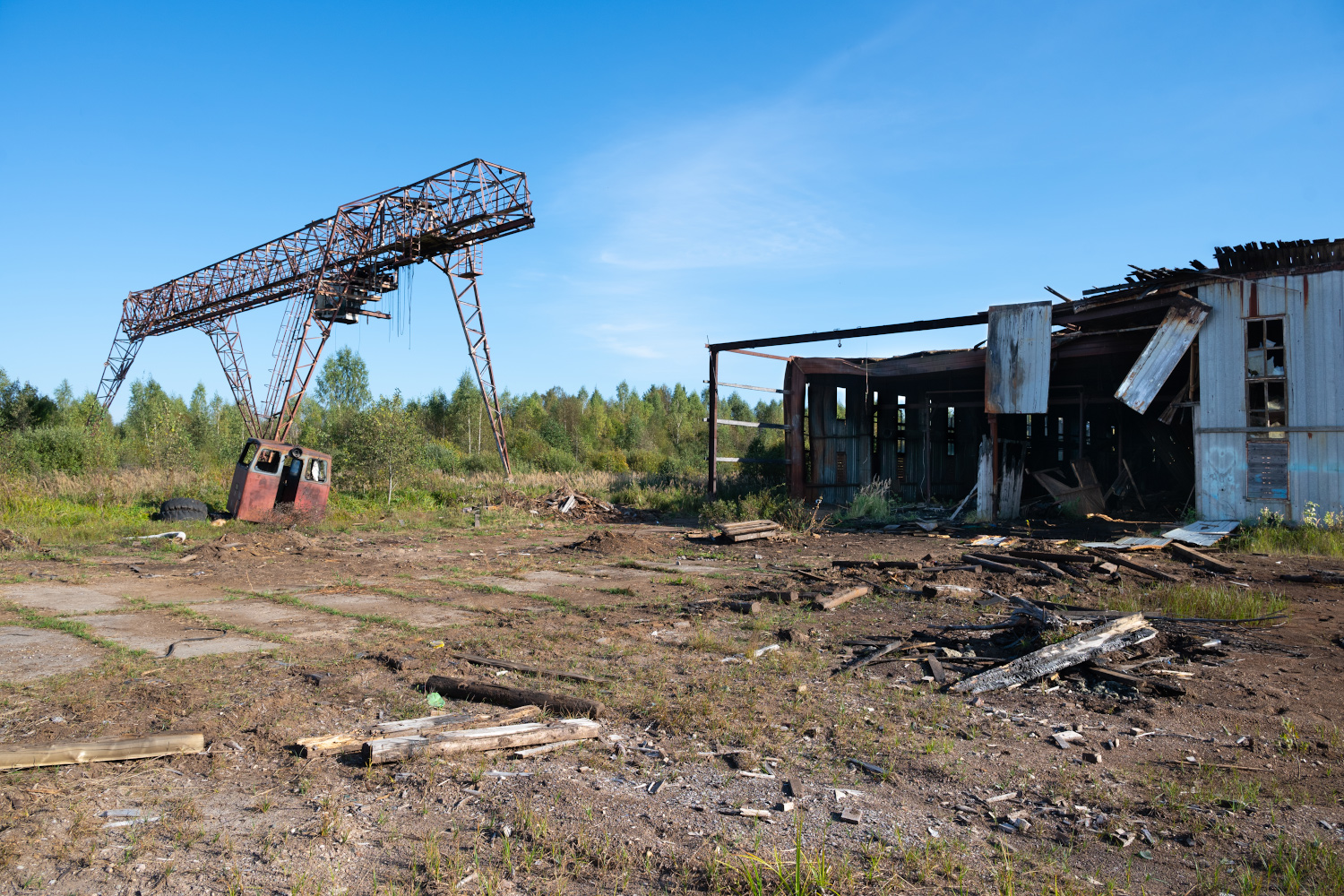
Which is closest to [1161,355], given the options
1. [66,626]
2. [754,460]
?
[754,460]

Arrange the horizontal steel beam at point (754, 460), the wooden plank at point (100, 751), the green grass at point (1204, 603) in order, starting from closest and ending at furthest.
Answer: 1. the wooden plank at point (100, 751)
2. the green grass at point (1204, 603)
3. the horizontal steel beam at point (754, 460)

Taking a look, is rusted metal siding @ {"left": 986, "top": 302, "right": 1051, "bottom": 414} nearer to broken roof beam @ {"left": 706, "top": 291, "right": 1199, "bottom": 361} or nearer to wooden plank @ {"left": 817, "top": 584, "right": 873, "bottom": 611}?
broken roof beam @ {"left": 706, "top": 291, "right": 1199, "bottom": 361}

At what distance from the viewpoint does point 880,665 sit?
6.44m

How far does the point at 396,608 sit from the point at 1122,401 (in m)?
14.2

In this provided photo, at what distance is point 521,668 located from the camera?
246 inches

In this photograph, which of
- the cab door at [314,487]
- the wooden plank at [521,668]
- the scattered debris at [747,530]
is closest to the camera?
the wooden plank at [521,668]

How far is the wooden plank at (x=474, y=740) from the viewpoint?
4289mm

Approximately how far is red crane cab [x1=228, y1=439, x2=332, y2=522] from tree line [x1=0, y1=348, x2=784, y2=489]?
3.58m

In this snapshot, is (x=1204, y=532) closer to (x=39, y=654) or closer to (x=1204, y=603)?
(x=1204, y=603)

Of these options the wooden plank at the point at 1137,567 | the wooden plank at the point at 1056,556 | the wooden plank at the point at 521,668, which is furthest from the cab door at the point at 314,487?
the wooden plank at the point at 1137,567

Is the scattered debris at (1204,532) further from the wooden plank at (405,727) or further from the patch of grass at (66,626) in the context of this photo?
the patch of grass at (66,626)

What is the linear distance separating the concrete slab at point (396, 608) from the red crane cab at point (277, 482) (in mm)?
8899

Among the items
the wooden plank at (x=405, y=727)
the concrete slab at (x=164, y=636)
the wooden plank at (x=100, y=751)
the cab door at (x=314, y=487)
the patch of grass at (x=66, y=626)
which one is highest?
the cab door at (x=314, y=487)

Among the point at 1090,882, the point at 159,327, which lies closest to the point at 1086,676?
the point at 1090,882
